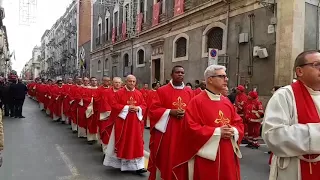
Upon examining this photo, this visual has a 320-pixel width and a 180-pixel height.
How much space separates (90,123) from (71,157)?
210 centimetres

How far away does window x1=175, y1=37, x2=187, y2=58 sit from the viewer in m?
19.5

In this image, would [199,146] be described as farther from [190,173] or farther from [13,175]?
[13,175]

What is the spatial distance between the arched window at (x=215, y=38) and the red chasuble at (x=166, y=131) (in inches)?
437

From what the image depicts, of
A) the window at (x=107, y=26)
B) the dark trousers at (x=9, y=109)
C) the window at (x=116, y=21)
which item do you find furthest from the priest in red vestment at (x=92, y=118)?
the window at (x=107, y=26)

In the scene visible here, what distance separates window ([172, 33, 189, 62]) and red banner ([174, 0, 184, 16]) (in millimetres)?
1246

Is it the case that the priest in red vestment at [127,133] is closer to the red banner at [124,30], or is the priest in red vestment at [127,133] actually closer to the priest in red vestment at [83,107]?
the priest in red vestment at [83,107]

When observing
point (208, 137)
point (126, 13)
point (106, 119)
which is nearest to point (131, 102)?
point (106, 119)

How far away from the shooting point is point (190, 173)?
154 inches

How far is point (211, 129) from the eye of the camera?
12.0 feet

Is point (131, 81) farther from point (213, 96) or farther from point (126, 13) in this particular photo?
point (126, 13)

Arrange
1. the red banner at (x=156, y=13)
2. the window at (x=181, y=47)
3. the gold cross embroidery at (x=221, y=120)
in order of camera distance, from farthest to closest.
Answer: the red banner at (x=156, y=13) < the window at (x=181, y=47) < the gold cross embroidery at (x=221, y=120)

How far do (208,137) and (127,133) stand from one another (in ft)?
10.6

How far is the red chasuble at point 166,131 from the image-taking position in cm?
517

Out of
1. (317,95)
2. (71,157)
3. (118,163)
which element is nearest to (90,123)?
(71,157)
